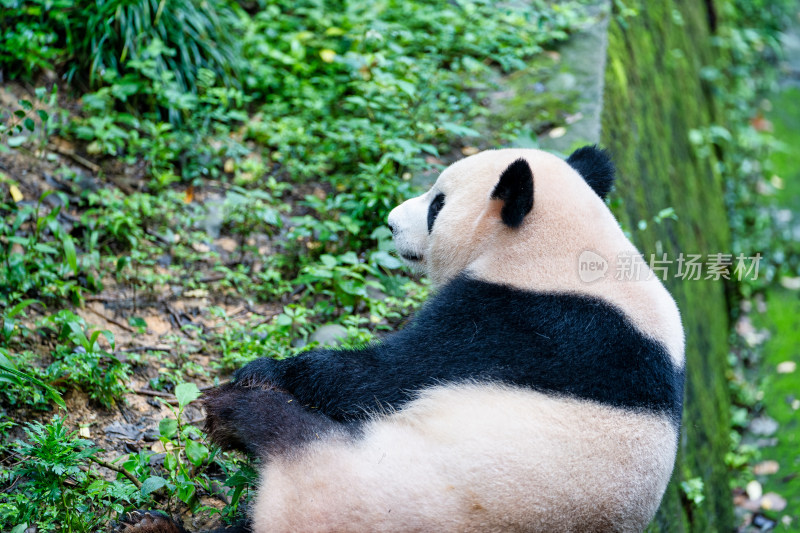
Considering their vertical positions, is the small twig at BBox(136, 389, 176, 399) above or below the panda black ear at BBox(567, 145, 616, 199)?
below

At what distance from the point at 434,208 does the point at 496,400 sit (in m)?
1.13

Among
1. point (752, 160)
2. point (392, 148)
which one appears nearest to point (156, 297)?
point (392, 148)

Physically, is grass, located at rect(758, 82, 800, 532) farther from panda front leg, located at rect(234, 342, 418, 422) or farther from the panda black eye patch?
panda front leg, located at rect(234, 342, 418, 422)

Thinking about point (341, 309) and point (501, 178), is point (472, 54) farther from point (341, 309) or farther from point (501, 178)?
point (501, 178)

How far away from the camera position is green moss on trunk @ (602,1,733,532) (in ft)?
14.7

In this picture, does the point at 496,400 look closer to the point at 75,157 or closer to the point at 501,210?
the point at 501,210

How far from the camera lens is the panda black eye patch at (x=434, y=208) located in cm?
314

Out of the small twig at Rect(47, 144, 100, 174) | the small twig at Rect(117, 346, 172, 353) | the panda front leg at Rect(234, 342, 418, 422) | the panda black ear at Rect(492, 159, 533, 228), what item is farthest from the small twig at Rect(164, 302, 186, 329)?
the panda black ear at Rect(492, 159, 533, 228)

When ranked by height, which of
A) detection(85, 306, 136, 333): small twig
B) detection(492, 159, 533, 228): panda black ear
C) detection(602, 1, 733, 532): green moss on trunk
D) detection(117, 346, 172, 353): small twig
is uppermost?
detection(492, 159, 533, 228): panda black ear

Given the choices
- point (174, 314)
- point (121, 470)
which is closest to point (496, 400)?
point (121, 470)

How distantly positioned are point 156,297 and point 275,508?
82.7 inches

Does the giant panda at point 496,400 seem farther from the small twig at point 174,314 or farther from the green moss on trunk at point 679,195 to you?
the green moss on trunk at point 679,195

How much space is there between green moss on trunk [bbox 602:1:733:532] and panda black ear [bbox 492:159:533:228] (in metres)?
1.72

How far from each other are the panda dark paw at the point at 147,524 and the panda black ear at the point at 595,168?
2212mm
